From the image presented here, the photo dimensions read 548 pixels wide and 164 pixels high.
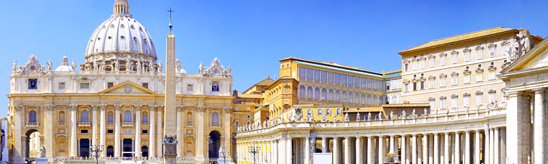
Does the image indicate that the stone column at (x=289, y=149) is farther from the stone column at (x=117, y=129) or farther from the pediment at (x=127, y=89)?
the stone column at (x=117, y=129)

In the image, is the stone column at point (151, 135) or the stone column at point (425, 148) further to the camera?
the stone column at point (151, 135)

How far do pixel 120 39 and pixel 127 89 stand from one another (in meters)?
40.8

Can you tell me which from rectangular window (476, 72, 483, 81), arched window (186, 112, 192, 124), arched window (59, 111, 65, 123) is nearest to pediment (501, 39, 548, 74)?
rectangular window (476, 72, 483, 81)

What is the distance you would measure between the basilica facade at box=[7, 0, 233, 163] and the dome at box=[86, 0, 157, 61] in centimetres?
3420

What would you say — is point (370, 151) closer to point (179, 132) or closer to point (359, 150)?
point (359, 150)

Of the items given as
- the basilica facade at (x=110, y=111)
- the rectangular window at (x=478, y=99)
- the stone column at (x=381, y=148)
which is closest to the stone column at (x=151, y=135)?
the basilica facade at (x=110, y=111)

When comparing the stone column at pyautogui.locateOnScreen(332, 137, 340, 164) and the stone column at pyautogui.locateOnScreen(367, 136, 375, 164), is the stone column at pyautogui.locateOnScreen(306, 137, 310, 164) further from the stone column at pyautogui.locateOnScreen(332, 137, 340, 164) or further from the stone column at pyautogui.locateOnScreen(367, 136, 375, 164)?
the stone column at pyautogui.locateOnScreen(367, 136, 375, 164)

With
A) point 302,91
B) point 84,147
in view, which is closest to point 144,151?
point 84,147

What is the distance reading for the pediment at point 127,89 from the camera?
13800cm

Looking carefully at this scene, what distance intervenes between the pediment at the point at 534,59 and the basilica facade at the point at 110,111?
316 ft

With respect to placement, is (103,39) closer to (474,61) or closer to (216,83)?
(216,83)

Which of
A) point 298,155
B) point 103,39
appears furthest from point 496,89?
point 103,39

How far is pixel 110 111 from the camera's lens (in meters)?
139

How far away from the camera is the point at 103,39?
584 feet
